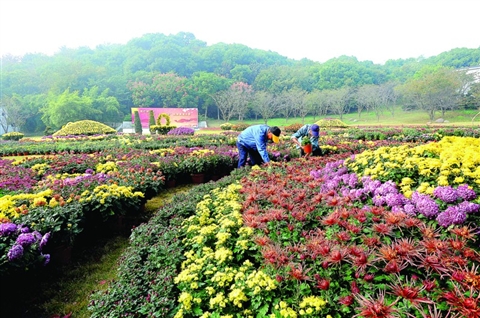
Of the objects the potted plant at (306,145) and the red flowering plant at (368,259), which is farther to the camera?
the potted plant at (306,145)

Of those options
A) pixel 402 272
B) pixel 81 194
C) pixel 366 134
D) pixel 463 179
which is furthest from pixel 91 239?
pixel 366 134

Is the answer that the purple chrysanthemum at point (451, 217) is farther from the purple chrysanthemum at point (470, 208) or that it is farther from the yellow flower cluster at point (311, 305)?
the yellow flower cluster at point (311, 305)

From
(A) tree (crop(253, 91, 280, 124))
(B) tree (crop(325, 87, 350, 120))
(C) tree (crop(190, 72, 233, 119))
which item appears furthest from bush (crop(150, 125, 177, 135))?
(B) tree (crop(325, 87, 350, 120))

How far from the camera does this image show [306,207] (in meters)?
2.90

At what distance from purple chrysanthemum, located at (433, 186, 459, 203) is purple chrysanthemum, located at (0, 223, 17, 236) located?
3890 millimetres

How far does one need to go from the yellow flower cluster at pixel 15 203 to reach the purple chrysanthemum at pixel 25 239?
0.59 metres

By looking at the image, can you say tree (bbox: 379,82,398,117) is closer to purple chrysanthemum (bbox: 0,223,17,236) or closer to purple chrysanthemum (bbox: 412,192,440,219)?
purple chrysanthemum (bbox: 412,192,440,219)

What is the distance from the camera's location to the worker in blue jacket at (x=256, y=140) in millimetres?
5241

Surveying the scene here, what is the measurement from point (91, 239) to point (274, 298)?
3012 millimetres

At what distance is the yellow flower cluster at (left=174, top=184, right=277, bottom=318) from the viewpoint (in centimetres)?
189

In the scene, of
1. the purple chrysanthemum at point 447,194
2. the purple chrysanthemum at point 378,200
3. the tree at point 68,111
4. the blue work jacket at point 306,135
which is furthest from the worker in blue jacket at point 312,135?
the tree at point 68,111

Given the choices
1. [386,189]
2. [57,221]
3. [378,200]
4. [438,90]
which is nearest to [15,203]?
[57,221]

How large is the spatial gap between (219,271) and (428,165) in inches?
90.1

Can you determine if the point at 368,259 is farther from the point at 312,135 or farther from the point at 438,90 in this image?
the point at 438,90
